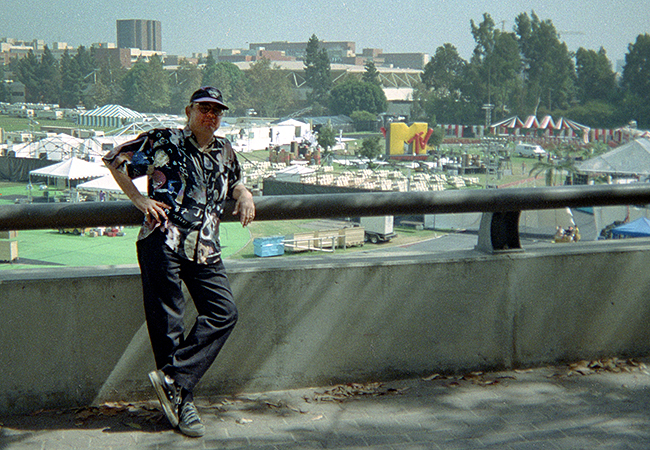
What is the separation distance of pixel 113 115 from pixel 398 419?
30795 mm

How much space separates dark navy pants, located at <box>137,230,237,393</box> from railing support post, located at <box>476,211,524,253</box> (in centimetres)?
151

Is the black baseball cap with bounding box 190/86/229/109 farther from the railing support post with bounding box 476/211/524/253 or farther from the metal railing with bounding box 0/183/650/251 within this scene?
the railing support post with bounding box 476/211/524/253

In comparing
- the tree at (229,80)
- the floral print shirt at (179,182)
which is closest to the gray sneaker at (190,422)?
the floral print shirt at (179,182)

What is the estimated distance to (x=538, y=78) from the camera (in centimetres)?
7925

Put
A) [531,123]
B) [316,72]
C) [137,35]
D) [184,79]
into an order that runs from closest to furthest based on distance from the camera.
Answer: [184,79] < [137,35] < [316,72] < [531,123]

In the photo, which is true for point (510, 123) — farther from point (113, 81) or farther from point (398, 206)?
point (398, 206)

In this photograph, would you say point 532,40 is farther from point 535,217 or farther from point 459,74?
point 535,217

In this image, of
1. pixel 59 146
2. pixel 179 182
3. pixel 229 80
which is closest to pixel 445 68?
pixel 229 80

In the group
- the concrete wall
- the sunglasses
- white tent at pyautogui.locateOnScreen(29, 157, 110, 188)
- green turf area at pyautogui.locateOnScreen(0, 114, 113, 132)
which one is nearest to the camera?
the sunglasses

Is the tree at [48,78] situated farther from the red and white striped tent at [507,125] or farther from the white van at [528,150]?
the white van at [528,150]

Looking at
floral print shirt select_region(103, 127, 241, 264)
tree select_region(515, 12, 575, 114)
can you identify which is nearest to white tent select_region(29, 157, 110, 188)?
floral print shirt select_region(103, 127, 241, 264)

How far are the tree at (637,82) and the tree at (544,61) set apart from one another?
7.84 m

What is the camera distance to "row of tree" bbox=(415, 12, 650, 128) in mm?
71688

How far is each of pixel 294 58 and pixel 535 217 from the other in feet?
298
